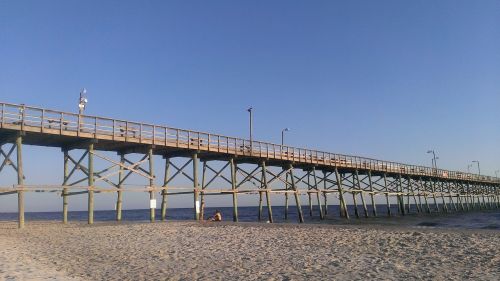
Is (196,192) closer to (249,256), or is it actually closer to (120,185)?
(120,185)

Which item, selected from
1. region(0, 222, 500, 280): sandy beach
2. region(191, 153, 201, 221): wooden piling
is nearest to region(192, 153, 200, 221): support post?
region(191, 153, 201, 221): wooden piling

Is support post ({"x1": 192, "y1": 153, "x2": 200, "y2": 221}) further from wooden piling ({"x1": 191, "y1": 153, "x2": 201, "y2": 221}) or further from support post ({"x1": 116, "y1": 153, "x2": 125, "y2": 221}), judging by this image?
support post ({"x1": 116, "y1": 153, "x2": 125, "y2": 221})

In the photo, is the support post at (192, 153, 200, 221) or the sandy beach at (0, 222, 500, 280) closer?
the sandy beach at (0, 222, 500, 280)

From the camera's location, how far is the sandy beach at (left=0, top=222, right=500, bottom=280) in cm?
927

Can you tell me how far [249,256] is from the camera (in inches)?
467

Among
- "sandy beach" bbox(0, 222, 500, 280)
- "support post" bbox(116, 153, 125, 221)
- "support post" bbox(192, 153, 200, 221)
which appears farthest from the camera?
"support post" bbox(192, 153, 200, 221)

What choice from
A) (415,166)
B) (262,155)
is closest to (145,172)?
(262,155)

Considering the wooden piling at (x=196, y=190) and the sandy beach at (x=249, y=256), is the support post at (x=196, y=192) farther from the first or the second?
the sandy beach at (x=249, y=256)

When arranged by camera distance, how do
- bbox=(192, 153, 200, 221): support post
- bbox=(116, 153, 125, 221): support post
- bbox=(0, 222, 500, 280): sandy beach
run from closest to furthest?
bbox=(0, 222, 500, 280): sandy beach
bbox=(116, 153, 125, 221): support post
bbox=(192, 153, 200, 221): support post

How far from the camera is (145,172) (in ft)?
81.6

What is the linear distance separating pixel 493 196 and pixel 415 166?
151 ft

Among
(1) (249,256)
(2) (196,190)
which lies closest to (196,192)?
(2) (196,190)

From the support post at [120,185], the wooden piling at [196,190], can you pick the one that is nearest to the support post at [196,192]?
the wooden piling at [196,190]

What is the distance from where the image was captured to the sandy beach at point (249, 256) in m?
9.27
